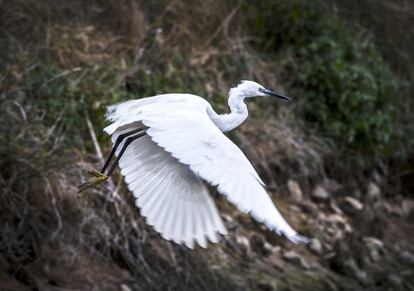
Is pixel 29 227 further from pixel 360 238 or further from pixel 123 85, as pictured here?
pixel 360 238

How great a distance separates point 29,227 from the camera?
17.6ft

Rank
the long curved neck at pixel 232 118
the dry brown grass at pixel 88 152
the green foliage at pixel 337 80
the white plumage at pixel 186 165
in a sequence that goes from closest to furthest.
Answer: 1. the white plumage at pixel 186 165
2. the long curved neck at pixel 232 118
3. the dry brown grass at pixel 88 152
4. the green foliage at pixel 337 80

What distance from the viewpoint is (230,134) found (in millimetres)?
7020

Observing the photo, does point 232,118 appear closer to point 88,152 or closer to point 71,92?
point 88,152

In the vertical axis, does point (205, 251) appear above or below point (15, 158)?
below

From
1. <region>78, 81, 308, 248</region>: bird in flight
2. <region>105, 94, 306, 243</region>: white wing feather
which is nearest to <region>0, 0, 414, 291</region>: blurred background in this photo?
<region>78, 81, 308, 248</region>: bird in flight

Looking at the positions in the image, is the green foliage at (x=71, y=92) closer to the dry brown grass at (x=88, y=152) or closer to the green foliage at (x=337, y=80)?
the dry brown grass at (x=88, y=152)

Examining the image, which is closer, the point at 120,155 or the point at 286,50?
the point at 120,155

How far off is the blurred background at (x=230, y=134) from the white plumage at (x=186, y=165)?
0.96 m

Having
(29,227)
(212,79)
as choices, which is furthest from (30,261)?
(212,79)

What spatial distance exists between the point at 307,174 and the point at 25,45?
2491mm

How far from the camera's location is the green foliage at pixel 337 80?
8219mm

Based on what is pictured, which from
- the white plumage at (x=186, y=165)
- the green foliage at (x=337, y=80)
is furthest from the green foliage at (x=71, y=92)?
the green foliage at (x=337, y=80)

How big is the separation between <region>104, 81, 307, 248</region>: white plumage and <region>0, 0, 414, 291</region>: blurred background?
0.96m
